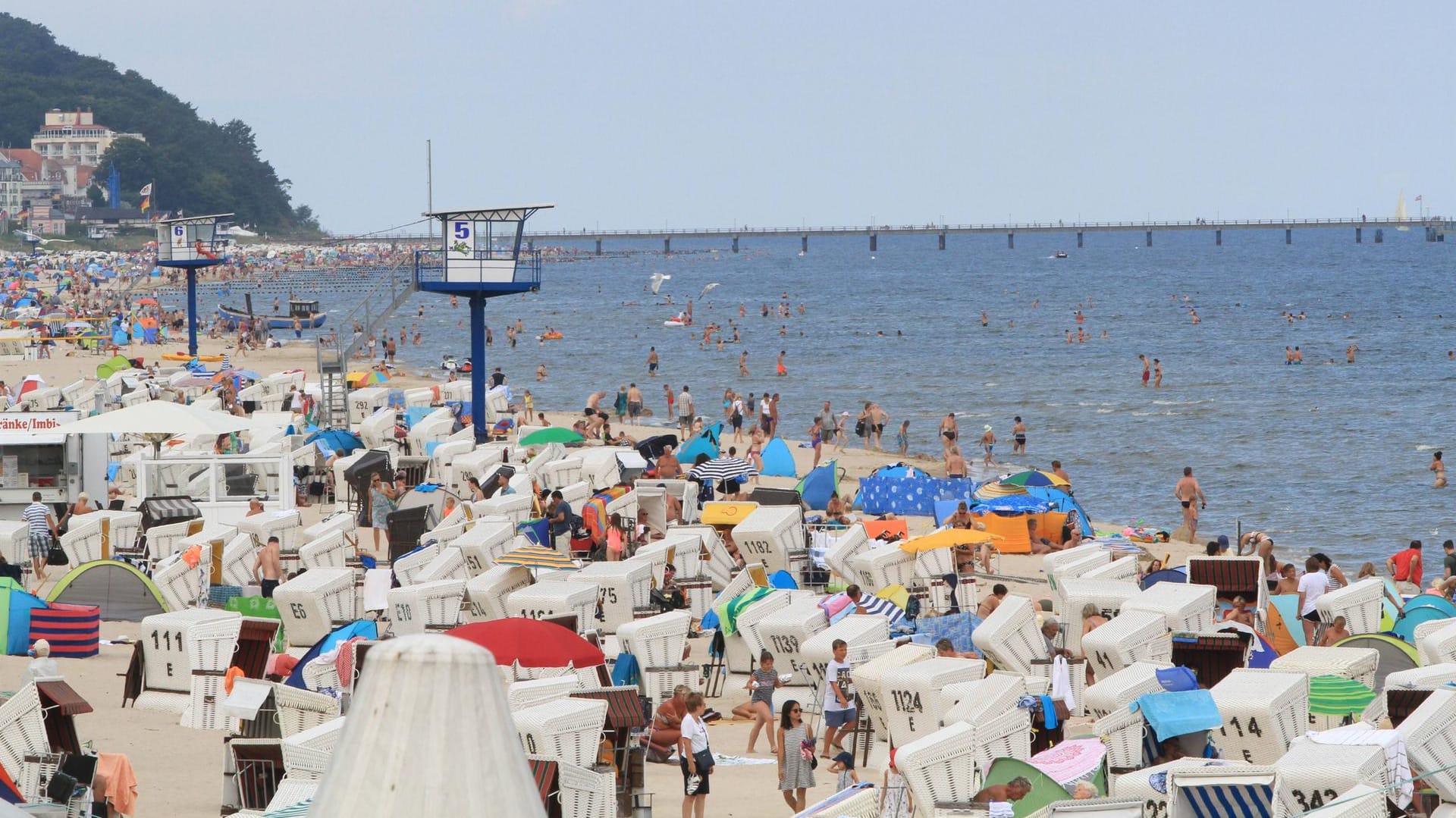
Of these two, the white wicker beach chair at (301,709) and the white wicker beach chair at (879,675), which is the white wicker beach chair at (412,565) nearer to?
the white wicker beach chair at (301,709)

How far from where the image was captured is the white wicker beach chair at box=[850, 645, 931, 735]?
1040 cm

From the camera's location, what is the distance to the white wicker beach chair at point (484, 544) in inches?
578

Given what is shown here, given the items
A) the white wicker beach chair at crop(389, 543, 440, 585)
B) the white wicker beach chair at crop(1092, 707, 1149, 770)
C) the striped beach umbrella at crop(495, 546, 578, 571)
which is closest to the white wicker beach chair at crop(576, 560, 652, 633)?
the striped beach umbrella at crop(495, 546, 578, 571)

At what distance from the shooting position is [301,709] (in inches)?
376

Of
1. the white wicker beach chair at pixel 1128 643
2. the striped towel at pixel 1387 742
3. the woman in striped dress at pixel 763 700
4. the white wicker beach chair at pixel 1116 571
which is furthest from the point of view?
the white wicker beach chair at pixel 1116 571

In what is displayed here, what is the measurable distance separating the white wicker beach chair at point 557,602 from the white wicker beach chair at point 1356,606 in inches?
229

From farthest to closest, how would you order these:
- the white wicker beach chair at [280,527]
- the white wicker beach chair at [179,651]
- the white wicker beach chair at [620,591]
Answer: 1. the white wicker beach chair at [280,527]
2. the white wicker beach chair at [620,591]
3. the white wicker beach chair at [179,651]

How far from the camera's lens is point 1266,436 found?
119ft

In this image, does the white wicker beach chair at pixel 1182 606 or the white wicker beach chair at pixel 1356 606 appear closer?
the white wicker beach chair at pixel 1182 606

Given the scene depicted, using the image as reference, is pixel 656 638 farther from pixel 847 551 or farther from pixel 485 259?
pixel 485 259

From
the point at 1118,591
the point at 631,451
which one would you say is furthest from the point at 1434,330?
the point at 1118,591

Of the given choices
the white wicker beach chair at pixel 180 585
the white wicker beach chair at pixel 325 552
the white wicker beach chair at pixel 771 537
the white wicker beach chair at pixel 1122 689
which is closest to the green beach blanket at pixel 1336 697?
the white wicker beach chair at pixel 1122 689

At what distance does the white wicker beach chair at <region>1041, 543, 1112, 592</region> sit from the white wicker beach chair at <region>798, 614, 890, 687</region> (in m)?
2.64

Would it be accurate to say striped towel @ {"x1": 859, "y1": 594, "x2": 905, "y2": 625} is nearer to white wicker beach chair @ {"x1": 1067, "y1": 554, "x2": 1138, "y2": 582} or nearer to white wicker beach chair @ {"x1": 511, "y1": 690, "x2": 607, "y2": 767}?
white wicker beach chair @ {"x1": 1067, "y1": 554, "x2": 1138, "y2": 582}
